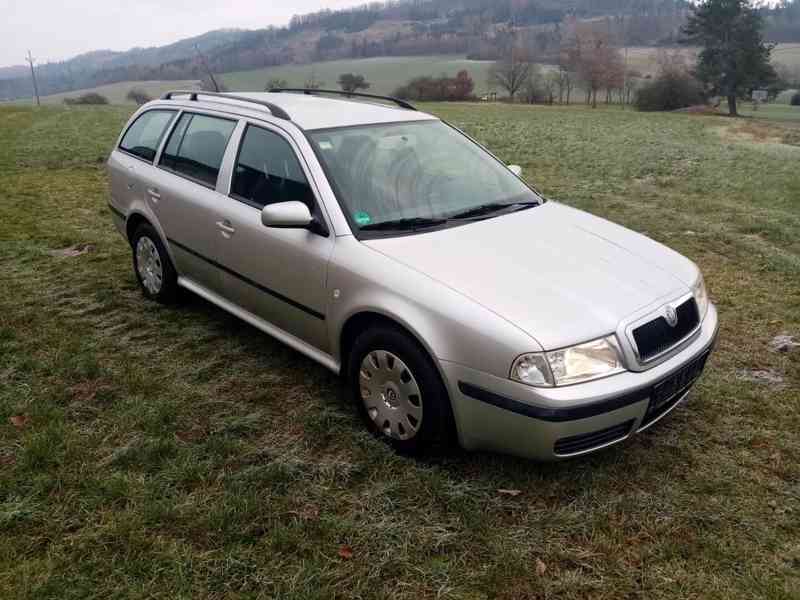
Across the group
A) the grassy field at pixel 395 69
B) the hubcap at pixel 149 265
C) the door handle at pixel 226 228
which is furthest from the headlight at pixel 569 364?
the grassy field at pixel 395 69

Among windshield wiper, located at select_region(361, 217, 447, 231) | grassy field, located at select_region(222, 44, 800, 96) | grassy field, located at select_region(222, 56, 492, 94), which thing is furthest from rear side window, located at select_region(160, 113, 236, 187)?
grassy field, located at select_region(222, 44, 800, 96)

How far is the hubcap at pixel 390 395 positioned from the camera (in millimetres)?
3182

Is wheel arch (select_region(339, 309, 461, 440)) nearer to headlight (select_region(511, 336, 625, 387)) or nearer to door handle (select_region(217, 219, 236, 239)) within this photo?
headlight (select_region(511, 336, 625, 387))

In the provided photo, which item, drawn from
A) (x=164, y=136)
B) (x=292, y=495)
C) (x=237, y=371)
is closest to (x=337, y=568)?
(x=292, y=495)

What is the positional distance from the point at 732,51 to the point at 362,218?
182ft

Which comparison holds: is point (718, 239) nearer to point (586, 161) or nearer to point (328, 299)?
point (328, 299)

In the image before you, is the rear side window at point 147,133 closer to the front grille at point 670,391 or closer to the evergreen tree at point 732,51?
the front grille at point 670,391

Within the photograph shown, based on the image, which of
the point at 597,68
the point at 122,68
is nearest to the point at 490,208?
the point at 597,68

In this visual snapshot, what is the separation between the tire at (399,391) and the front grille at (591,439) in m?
0.52

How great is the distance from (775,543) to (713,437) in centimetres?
81

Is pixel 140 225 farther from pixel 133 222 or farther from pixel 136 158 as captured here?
pixel 136 158

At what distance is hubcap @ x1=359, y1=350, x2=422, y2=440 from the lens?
10.4 feet

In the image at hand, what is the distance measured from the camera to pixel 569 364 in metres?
2.79

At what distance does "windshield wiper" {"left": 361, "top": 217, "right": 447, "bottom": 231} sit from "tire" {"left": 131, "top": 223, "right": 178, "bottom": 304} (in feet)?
7.25
